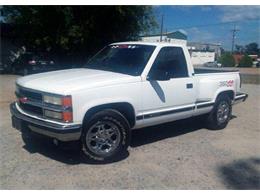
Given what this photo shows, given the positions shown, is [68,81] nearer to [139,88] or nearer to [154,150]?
[139,88]

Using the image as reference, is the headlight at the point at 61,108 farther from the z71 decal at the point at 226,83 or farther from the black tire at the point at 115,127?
the z71 decal at the point at 226,83

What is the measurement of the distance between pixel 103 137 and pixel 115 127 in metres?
0.24

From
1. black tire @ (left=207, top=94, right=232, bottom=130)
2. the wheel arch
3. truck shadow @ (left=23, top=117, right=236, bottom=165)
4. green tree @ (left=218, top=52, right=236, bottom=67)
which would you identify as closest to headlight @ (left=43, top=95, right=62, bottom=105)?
the wheel arch

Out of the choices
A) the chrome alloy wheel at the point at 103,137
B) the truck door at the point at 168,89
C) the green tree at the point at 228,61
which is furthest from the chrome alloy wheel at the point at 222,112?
the green tree at the point at 228,61

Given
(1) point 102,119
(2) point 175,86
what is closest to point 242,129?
(2) point 175,86

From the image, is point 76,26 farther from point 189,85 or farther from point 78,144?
point 78,144

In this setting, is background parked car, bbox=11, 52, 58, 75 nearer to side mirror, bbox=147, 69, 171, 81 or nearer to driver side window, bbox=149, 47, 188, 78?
driver side window, bbox=149, 47, 188, 78

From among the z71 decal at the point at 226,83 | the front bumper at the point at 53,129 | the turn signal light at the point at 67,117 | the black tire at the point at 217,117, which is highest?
the z71 decal at the point at 226,83

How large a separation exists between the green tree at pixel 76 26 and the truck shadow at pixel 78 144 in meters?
12.1

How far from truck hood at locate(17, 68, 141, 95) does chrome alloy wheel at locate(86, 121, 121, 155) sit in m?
0.63

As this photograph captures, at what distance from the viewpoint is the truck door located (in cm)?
525

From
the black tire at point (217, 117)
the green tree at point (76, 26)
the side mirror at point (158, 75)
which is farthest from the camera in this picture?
the green tree at point (76, 26)

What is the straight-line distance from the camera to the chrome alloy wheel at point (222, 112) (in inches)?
278
